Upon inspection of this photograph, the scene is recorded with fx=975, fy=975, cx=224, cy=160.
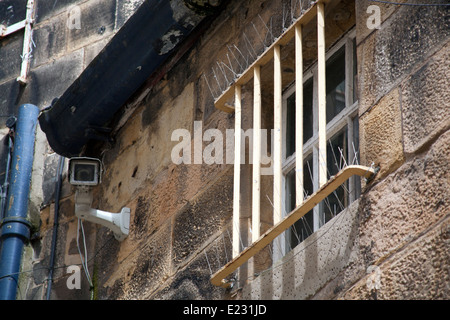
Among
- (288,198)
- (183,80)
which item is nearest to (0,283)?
(183,80)

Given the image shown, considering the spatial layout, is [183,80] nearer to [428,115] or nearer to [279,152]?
[279,152]

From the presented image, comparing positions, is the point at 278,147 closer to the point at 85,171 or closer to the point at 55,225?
the point at 85,171

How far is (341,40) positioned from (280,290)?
1347 millimetres

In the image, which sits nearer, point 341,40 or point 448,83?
point 448,83

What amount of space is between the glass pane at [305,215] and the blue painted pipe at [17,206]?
2.66 meters

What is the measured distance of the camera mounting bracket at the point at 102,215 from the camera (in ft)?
19.6

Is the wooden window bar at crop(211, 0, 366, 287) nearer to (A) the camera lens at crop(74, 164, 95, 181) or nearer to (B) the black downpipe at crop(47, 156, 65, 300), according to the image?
(A) the camera lens at crop(74, 164, 95, 181)

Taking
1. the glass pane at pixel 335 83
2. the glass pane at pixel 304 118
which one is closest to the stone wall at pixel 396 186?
the glass pane at pixel 335 83

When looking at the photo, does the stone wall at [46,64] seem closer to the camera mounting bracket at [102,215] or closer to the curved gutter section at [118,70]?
the curved gutter section at [118,70]

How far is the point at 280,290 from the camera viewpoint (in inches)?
170

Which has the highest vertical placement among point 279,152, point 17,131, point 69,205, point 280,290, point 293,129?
point 17,131

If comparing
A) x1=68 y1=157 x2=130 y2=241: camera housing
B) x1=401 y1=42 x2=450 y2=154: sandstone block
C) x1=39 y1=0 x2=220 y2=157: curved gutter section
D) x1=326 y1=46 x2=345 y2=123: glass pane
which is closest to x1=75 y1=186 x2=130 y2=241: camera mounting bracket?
x1=68 y1=157 x2=130 y2=241: camera housing

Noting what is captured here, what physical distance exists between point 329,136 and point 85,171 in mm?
Answer: 1917

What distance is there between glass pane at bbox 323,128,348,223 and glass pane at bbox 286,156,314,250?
5.1 inches
